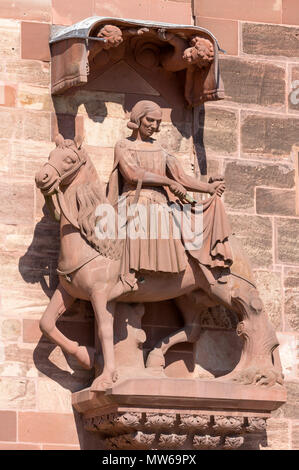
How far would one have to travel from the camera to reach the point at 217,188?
11430 mm

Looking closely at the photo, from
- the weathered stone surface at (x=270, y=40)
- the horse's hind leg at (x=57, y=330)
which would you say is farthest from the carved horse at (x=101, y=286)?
the weathered stone surface at (x=270, y=40)

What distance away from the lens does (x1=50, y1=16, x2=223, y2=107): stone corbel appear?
448 inches

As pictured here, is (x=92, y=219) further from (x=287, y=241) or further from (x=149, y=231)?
(x=287, y=241)

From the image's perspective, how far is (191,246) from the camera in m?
11.3

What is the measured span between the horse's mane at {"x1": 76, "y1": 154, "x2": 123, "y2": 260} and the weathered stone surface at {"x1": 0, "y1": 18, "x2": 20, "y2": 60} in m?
1.02

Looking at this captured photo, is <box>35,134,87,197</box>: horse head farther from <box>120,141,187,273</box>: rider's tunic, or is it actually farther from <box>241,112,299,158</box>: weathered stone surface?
<box>241,112,299,158</box>: weathered stone surface

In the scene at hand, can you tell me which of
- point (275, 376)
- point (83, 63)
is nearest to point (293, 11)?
point (83, 63)

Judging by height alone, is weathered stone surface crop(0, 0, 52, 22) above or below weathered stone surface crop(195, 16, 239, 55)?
above

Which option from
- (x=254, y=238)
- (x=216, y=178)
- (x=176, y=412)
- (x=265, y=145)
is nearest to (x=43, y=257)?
(x=216, y=178)

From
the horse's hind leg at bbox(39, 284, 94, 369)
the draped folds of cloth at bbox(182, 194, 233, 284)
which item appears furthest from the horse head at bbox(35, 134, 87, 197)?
the draped folds of cloth at bbox(182, 194, 233, 284)

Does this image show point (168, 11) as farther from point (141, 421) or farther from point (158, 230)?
point (141, 421)

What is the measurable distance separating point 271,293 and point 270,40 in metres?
1.66

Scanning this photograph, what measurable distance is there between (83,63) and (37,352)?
1.75 meters

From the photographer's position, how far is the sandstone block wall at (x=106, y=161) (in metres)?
11.3
